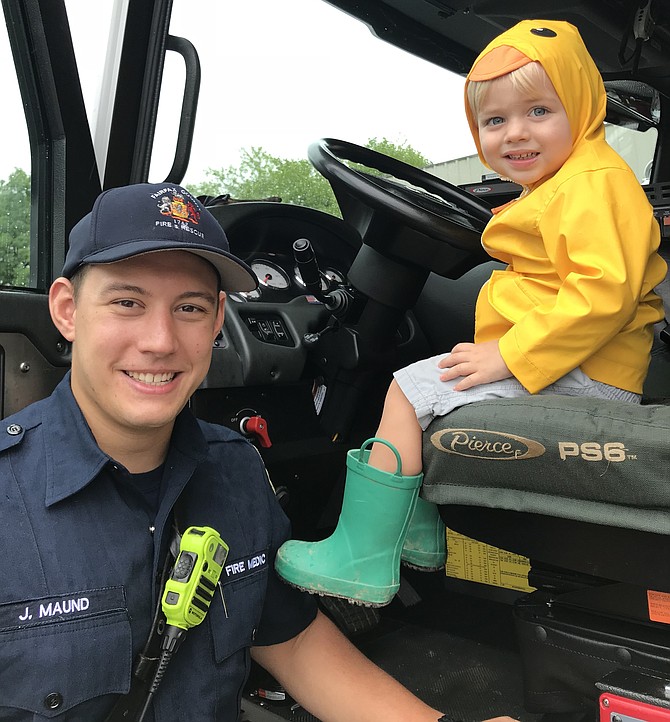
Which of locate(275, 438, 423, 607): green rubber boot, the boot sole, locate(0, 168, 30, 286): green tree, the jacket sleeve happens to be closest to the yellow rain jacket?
the jacket sleeve

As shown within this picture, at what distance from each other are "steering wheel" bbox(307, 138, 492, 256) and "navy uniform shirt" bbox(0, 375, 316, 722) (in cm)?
56

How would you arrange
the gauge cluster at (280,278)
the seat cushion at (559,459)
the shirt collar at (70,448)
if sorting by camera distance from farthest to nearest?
the gauge cluster at (280,278) → the shirt collar at (70,448) → the seat cushion at (559,459)

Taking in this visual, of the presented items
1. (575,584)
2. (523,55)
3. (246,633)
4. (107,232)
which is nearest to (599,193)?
(523,55)

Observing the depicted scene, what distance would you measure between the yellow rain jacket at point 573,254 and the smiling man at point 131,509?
0.47 metres

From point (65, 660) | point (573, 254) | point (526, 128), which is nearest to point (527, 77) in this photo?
point (526, 128)

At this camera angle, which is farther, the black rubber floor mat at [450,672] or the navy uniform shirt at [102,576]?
the black rubber floor mat at [450,672]

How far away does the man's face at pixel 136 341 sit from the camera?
113 centimetres

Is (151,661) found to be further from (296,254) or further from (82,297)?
(296,254)

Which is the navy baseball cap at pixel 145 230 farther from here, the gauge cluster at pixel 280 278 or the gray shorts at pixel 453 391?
the gauge cluster at pixel 280 278

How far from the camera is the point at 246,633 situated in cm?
128

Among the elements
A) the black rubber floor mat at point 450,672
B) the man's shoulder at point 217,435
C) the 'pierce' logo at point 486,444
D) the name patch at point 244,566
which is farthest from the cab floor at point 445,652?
the 'pierce' logo at point 486,444

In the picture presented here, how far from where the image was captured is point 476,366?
49.3 inches

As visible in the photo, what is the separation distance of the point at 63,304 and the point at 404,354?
117 cm

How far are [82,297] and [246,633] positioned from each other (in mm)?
602
